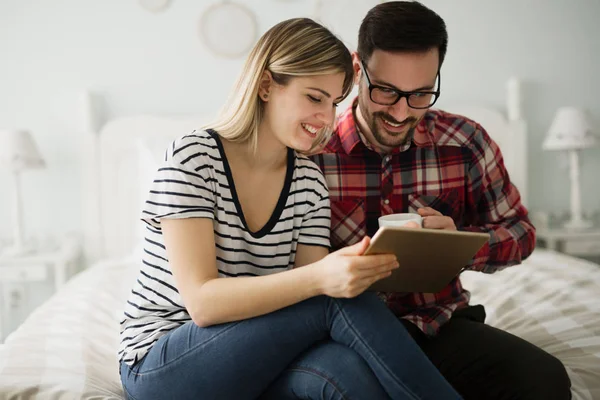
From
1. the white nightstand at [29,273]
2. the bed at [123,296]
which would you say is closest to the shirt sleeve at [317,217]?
the bed at [123,296]

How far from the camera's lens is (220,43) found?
2.83 metres

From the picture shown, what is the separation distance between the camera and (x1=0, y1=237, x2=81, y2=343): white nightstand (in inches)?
101

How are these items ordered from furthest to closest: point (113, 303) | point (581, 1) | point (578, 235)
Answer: point (581, 1), point (578, 235), point (113, 303)

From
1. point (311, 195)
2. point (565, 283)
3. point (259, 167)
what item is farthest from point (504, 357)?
point (565, 283)

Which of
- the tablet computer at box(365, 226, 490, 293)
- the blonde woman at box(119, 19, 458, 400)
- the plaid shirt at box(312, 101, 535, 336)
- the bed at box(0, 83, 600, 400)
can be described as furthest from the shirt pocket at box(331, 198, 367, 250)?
the bed at box(0, 83, 600, 400)

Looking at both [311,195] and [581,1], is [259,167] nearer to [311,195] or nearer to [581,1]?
[311,195]

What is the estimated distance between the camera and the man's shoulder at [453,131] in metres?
1.41

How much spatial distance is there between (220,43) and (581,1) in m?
1.76

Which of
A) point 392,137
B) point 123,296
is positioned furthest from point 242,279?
point 123,296

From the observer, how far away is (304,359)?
1.02m

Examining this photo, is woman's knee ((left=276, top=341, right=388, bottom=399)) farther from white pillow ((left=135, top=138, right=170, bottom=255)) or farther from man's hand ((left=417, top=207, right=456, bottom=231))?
white pillow ((left=135, top=138, right=170, bottom=255))

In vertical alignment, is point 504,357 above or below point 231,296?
below

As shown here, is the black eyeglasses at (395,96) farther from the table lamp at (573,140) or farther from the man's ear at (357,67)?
the table lamp at (573,140)

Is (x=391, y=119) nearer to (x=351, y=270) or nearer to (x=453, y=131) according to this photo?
(x=453, y=131)
